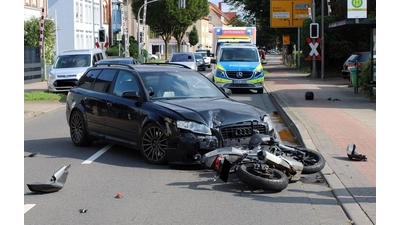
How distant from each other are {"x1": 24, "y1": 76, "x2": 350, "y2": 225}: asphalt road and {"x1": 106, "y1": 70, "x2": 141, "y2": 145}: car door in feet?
1.38

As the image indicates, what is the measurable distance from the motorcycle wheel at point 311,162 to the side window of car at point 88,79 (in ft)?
15.4

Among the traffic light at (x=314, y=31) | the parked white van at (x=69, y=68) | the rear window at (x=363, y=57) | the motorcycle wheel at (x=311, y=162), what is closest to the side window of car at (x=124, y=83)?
the motorcycle wheel at (x=311, y=162)

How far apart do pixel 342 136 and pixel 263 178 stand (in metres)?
4.99

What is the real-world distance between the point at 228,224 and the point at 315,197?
1.74 meters

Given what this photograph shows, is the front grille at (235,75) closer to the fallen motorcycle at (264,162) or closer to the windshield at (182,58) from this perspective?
the windshield at (182,58)

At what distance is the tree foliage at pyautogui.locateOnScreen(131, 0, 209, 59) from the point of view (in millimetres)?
78062

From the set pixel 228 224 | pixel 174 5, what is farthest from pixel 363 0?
pixel 174 5

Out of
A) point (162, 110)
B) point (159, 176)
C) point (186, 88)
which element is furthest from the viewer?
point (186, 88)

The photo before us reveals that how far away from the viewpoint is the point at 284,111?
18156mm

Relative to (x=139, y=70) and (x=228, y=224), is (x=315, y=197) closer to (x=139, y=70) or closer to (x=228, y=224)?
(x=228, y=224)

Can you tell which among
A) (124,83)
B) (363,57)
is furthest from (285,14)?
(124,83)

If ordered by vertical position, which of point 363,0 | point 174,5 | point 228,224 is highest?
point 174,5

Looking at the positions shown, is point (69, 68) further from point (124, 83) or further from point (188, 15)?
point (188, 15)
